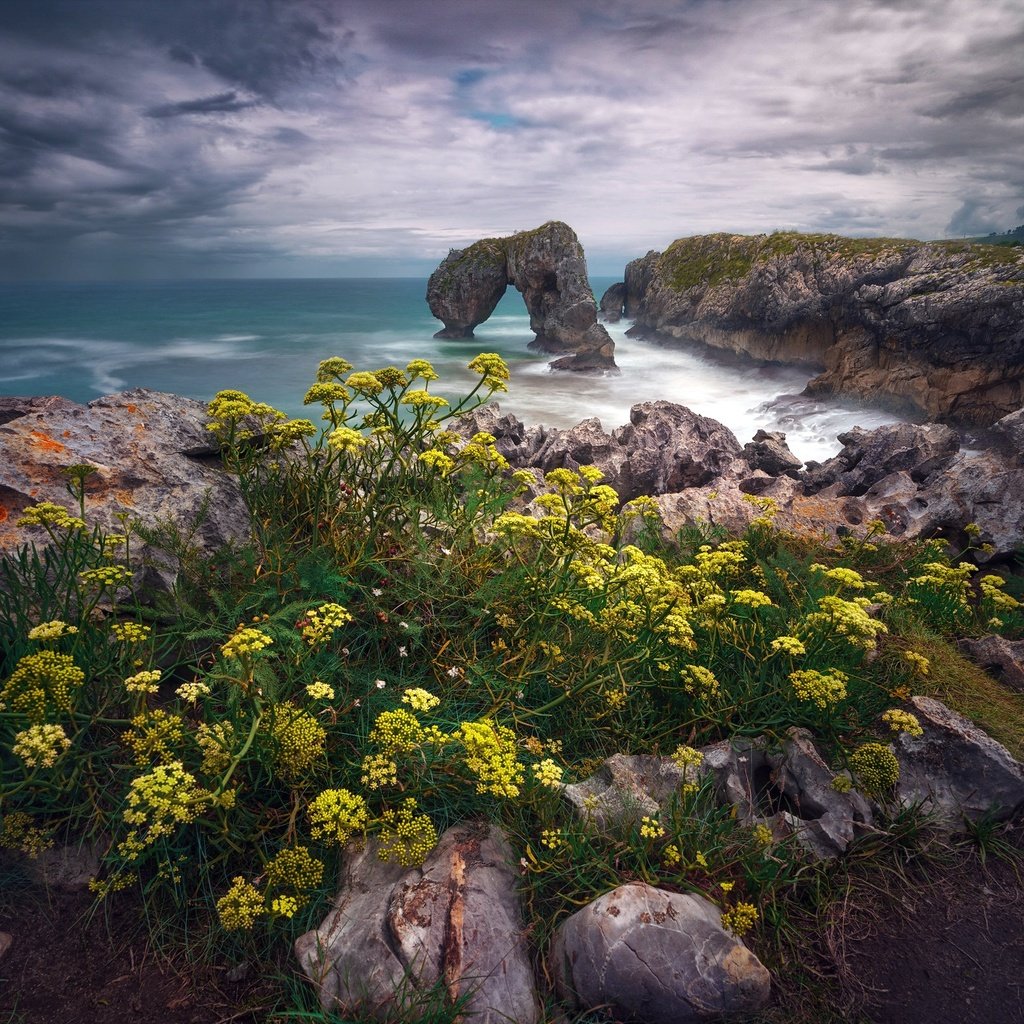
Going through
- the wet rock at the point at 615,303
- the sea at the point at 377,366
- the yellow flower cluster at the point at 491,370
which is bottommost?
the sea at the point at 377,366

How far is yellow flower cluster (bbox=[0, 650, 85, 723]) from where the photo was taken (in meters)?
2.79

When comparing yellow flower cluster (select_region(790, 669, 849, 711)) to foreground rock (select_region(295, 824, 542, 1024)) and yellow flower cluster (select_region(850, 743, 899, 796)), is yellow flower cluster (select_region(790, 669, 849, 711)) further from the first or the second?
foreground rock (select_region(295, 824, 542, 1024))

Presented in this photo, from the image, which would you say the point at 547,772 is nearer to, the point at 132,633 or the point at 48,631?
the point at 132,633

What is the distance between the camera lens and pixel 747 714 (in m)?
4.42

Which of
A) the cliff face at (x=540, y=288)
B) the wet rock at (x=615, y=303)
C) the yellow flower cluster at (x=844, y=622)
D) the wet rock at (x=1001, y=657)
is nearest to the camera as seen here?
the yellow flower cluster at (x=844, y=622)

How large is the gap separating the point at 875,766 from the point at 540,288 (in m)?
62.2

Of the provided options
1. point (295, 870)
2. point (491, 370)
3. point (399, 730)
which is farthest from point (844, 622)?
point (295, 870)

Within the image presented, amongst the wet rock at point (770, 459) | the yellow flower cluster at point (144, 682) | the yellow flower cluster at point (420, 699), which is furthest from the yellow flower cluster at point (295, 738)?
the wet rock at point (770, 459)

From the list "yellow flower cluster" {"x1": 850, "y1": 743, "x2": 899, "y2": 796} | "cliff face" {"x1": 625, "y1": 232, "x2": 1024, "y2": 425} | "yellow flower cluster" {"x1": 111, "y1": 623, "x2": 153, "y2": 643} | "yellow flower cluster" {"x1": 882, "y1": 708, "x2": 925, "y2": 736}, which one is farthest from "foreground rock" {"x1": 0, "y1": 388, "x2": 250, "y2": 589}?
"cliff face" {"x1": 625, "y1": 232, "x2": 1024, "y2": 425}

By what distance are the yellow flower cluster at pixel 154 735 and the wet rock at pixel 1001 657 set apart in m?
6.94

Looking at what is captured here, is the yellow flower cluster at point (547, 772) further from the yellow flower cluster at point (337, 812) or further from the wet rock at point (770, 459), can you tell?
the wet rock at point (770, 459)

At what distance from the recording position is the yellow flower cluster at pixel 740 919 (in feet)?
10.4

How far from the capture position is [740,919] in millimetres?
3174

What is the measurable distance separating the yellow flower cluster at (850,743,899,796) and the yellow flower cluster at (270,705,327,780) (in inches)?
141
